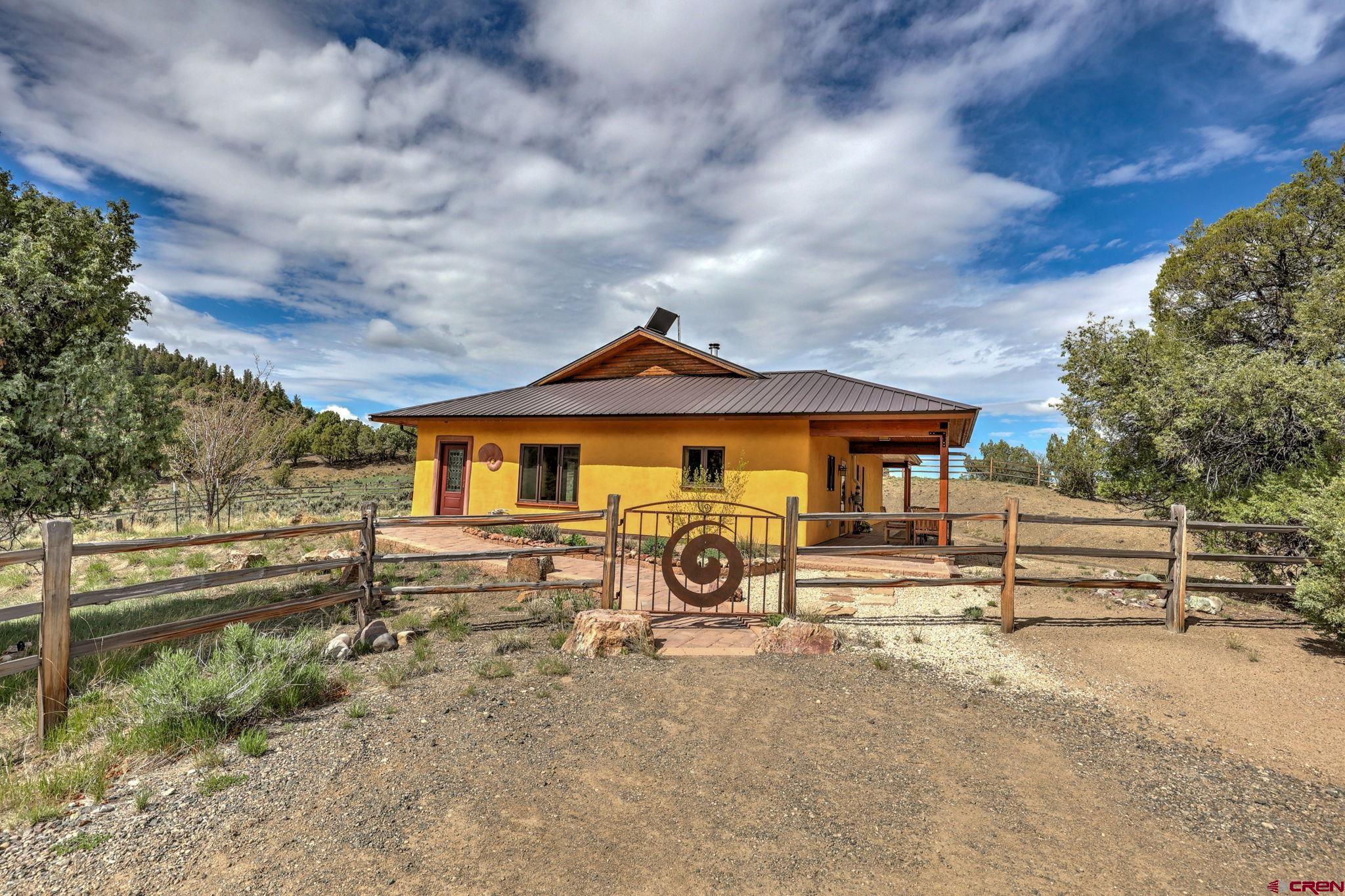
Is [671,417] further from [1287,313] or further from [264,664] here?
[1287,313]

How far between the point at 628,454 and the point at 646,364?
4.19 m

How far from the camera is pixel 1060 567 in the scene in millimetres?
15289

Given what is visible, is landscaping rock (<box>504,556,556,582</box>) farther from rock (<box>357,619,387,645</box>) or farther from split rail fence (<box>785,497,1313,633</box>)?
split rail fence (<box>785,497,1313,633</box>)

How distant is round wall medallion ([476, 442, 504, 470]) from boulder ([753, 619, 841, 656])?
490 inches

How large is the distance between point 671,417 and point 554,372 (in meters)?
6.06

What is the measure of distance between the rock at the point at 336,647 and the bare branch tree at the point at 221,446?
1414cm

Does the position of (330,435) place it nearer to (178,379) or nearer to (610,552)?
(178,379)

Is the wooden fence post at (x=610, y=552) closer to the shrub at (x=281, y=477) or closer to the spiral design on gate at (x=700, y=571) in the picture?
the spiral design on gate at (x=700, y=571)

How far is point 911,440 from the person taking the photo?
1747cm

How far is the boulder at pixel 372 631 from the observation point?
633 cm

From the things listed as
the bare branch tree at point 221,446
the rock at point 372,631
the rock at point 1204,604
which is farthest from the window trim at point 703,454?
the bare branch tree at point 221,446

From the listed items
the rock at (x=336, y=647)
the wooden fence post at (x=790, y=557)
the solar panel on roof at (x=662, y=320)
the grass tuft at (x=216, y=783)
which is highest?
the solar panel on roof at (x=662, y=320)

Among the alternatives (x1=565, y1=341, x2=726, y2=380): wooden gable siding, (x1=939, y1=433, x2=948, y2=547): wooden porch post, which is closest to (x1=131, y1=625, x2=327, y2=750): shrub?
(x1=939, y1=433, x2=948, y2=547): wooden porch post

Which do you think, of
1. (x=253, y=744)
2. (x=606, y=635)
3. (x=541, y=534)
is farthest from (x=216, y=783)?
(x=541, y=534)
